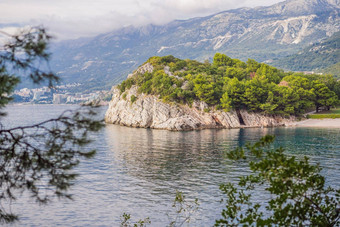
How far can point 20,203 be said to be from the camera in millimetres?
35531

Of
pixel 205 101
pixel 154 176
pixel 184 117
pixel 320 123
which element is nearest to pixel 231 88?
pixel 205 101

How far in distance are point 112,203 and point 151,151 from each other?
27512 millimetres

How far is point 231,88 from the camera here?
102 meters

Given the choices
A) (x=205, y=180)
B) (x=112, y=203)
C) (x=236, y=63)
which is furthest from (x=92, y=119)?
(x=236, y=63)

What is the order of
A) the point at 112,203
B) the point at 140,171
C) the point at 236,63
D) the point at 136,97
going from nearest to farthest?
the point at 112,203 → the point at 140,171 → the point at 136,97 → the point at 236,63

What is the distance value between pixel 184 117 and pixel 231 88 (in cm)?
1594

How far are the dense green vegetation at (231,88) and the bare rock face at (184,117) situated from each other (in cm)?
191

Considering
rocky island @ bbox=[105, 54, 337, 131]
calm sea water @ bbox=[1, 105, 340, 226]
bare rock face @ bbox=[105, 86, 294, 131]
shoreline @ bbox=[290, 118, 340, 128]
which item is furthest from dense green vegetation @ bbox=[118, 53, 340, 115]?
calm sea water @ bbox=[1, 105, 340, 226]

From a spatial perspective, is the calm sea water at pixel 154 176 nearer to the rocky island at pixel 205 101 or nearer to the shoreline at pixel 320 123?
the shoreline at pixel 320 123

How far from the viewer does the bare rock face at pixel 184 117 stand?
96.1 meters

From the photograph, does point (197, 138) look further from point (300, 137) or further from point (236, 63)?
point (236, 63)

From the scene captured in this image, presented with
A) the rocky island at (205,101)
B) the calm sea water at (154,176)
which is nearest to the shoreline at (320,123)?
the rocky island at (205,101)

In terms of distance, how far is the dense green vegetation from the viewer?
101m

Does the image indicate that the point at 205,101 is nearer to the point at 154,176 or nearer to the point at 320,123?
the point at 320,123
